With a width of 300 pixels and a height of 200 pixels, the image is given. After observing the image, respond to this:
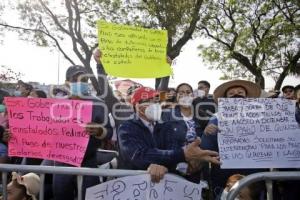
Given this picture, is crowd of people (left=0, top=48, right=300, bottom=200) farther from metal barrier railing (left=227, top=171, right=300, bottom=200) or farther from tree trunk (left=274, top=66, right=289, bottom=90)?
tree trunk (left=274, top=66, right=289, bottom=90)

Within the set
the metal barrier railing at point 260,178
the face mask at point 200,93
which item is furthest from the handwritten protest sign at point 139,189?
the face mask at point 200,93

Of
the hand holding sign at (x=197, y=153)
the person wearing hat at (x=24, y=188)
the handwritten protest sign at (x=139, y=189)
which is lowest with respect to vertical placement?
the person wearing hat at (x=24, y=188)

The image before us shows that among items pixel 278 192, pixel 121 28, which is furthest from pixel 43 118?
pixel 278 192

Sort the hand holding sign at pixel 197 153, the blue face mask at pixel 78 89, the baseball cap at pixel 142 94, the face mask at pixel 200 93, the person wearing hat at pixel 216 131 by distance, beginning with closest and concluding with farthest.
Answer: the hand holding sign at pixel 197 153
the baseball cap at pixel 142 94
the person wearing hat at pixel 216 131
the blue face mask at pixel 78 89
the face mask at pixel 200 93

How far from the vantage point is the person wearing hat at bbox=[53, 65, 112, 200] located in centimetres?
350

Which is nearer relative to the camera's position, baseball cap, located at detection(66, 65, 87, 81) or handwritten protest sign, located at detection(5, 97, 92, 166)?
handwritten protest sign, located at detection(5, 97, 92, 166)

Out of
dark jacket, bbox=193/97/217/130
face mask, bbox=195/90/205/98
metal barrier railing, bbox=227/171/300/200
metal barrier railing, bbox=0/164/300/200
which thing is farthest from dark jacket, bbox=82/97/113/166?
face mask, bbox=195/90/205/98

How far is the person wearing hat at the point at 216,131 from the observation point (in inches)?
143

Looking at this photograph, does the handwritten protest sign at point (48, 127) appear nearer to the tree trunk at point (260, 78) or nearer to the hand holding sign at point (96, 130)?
the hand holding sign at point (96, 130)

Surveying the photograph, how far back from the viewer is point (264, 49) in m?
22.0

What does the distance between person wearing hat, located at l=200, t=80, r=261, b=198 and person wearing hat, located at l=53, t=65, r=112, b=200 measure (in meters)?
0.83

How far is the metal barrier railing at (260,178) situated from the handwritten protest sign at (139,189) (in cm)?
36

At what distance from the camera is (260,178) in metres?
2.63

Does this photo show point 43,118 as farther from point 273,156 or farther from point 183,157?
point 273,156
